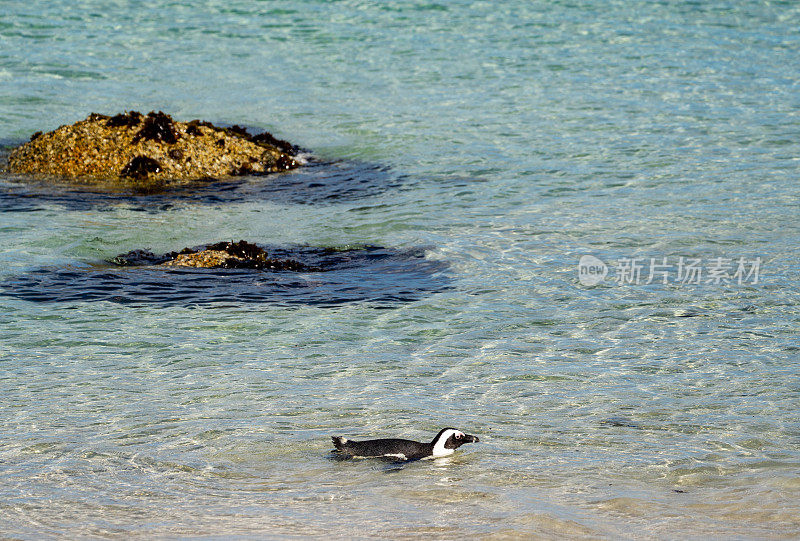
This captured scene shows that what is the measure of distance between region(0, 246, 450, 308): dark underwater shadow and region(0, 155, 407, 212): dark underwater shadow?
2.33 m

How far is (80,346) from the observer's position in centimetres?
798

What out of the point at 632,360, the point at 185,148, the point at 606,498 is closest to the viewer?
the point at 606,498

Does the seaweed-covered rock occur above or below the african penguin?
above

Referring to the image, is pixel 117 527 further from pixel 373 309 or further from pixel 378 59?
pixel 378 59

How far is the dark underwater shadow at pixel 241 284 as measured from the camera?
349 inches

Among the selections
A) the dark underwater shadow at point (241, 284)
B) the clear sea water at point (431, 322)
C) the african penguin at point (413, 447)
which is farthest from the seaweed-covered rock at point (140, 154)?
the african penguin at point (413, 447)

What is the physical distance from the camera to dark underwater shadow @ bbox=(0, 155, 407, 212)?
1203cm

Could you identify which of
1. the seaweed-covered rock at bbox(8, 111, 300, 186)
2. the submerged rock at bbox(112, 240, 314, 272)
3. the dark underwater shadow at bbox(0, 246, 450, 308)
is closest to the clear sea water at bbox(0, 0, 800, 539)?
the dark underwater shadow at bbox(0, 246, 450, 308)

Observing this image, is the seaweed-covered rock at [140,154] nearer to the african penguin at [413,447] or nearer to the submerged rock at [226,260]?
the submerged rock at [226,260]

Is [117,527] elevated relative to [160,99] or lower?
lower

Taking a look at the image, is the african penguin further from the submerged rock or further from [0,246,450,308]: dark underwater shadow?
the submerged rock

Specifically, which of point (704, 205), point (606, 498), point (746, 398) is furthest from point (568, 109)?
point (606, 498)

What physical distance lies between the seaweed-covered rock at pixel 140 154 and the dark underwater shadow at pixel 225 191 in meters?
0.33

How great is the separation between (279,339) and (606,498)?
11.7ft
